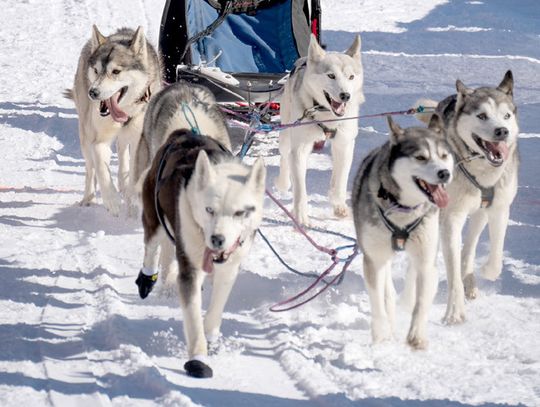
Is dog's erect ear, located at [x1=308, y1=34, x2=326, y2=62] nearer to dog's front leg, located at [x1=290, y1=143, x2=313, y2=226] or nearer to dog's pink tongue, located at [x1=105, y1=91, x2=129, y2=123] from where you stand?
dog's front leg, located at [x1=290, y1=143, x2=313, y2=226]

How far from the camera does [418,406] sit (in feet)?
10.0

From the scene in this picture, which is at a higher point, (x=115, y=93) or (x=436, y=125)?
(x=436, y=125)

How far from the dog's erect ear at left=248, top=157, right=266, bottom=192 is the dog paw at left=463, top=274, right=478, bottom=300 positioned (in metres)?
1.36

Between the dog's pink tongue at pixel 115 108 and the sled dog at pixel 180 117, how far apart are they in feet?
1.80

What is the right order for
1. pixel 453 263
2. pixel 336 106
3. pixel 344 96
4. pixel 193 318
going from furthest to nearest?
pixel 336 106 < pixel 344 96 < pixel 453 263 < pixel 193 318

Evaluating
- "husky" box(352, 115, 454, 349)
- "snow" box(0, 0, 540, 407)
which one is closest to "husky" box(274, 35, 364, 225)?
"snow" box(0, 0, 540, 407)

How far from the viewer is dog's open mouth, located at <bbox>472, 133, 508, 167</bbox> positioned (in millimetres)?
3957

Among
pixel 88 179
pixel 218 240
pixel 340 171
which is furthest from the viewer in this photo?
pixel 88 179

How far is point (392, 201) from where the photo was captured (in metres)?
3.57

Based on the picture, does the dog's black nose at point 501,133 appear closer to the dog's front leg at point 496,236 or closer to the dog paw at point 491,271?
the dog's front leg at point 496,236

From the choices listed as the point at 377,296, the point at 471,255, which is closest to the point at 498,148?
the point at 471,255

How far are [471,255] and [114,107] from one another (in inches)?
82.9

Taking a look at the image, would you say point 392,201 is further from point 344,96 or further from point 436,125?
point 344,96

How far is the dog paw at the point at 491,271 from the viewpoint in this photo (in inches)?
168
